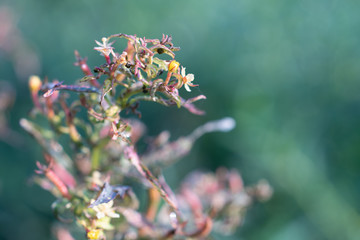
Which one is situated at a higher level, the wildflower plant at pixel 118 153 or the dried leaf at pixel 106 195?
the wildflower plant at pixel 118 153

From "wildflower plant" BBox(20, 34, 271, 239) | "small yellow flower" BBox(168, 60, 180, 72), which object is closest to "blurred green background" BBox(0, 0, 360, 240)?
"wildflower plant" BBox(20, 34, 271, 239)

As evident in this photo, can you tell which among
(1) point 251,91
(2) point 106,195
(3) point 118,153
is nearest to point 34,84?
(3) point 118,153

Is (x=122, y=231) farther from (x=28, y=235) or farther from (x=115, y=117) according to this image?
(x=28, y=235)

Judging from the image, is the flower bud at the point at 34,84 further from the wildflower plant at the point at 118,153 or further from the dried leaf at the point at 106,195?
the dried leaf at the point at 106,195

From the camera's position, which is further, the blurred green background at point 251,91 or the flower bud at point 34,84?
the blurred green background at point 251,91

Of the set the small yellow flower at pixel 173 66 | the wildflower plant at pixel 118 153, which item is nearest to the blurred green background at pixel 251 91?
the wildflower plant at pixel 118 153

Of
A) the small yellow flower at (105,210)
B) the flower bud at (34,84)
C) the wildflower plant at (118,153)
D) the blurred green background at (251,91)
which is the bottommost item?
the small yellow flower at (105,210)
